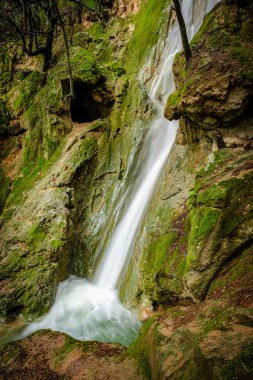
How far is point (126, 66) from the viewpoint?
1986 centimetres

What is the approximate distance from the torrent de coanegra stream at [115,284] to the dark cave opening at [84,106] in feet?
10.8

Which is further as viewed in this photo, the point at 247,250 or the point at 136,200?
the point at 136,200

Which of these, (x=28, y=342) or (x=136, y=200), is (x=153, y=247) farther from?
(x=28, y=342)

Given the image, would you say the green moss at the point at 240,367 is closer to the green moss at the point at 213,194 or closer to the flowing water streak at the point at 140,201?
the green moss at the point at 213,194

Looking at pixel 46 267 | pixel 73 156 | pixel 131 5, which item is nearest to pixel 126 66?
pixel 131 5

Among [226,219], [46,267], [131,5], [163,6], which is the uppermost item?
[131,5]

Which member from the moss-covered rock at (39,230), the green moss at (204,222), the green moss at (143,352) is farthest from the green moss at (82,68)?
the green moss at (143,352)

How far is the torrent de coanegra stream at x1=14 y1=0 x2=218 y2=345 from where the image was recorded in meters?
8.11

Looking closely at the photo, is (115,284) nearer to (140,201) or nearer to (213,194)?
(140,201)

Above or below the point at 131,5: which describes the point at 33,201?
below

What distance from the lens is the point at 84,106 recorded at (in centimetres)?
1579

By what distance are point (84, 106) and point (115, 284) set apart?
9.98 metres

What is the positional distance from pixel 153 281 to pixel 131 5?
77.4 feet

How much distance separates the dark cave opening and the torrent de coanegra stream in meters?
3.29
